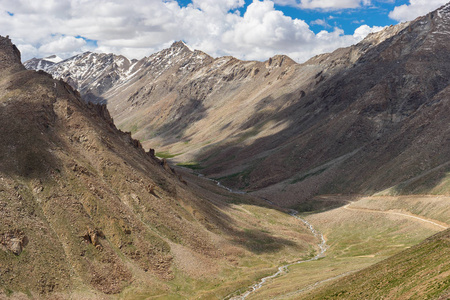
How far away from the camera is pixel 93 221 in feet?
202

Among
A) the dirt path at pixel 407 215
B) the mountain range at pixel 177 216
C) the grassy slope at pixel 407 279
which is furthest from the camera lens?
the dirt path at pixel 407 215

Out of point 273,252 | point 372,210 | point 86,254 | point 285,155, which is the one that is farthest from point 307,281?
point 285,155

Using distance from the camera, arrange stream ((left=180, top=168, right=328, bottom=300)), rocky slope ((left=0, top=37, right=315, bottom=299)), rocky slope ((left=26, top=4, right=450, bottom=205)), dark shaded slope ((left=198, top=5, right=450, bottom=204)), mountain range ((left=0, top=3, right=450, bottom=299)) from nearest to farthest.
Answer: mountain range ((left=0, top=3, right=450, bottom=299)) → rocky slope ((left=0, top=37, right=315, bottom=299)) → stream ((left=180, top=168, right=328, bottom=300)) → rocky slope ((left=26, top=4, right=450, bottom=205)) → dark shaded slope ((left=198, top=5, right=450, bottom=204))

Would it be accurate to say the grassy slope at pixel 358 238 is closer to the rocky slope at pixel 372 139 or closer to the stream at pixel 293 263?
the stream at pixel 293 263

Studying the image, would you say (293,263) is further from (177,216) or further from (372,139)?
(372,139)

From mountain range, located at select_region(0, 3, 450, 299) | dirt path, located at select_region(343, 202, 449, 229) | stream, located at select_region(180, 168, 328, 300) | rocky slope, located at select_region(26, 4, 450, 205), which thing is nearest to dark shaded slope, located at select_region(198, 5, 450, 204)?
rocky slope, located at select_region(26, 4, 450, 205)

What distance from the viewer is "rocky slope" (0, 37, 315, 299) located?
52781 mm

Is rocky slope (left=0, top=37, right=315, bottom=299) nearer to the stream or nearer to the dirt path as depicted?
the stream

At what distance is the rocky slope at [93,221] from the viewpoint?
173 ft

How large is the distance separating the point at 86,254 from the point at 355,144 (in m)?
119

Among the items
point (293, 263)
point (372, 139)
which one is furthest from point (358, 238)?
point (372, 139)

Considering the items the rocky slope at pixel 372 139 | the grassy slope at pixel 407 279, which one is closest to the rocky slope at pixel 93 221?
the grassy slope at pixel 407 279

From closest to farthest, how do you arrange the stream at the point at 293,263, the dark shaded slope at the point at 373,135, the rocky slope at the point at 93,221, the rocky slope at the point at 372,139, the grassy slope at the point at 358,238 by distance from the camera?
the rocky slope at the point at 93,221, the grassy slope at the point at 358,238, the stream at the point at 293,263, the rocky slope at the point at 372,139, the dark shaded slope at the point at 373,135

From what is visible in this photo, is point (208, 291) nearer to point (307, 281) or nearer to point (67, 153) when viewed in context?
point (307, 281)
